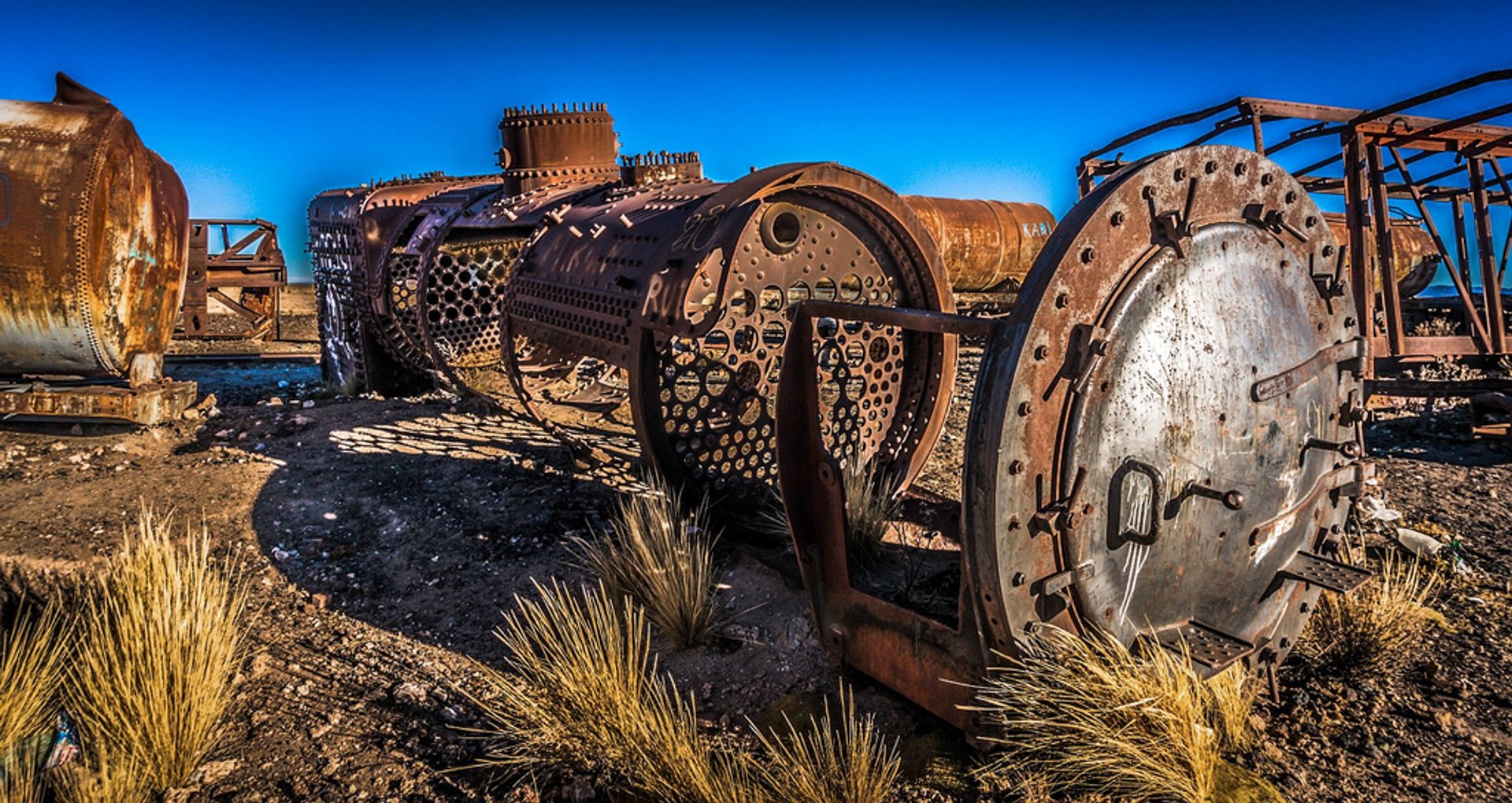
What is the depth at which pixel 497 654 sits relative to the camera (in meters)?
4.20

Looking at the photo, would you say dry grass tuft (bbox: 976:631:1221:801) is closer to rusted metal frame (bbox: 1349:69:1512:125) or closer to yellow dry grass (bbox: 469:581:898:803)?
yellow dry grass (bbox: 469:581:898:803)

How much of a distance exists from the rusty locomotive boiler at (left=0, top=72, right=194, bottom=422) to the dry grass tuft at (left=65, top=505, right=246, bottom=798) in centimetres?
421

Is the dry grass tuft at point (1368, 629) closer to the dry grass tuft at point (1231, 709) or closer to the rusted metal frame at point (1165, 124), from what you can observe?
the dry grass tuft at point (1231, 709)

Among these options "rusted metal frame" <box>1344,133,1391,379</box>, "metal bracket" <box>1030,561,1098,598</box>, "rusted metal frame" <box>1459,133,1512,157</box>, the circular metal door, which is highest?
"rusted metal frame" <box>1459,133,1512,157</box>

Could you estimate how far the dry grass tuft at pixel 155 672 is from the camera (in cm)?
321

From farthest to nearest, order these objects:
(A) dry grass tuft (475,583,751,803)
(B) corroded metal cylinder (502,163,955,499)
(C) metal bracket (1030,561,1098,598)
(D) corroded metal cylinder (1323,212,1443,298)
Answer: (D) corroded metal cylinder (1323,212,1443,298) → (B) corroded metal cylinder (502,163,955,499) → (A) dry grass tuft (475,583,751,803) → (C) metal bracket (1030,561,1098,598)

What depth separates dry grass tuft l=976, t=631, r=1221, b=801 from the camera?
266 centimetres

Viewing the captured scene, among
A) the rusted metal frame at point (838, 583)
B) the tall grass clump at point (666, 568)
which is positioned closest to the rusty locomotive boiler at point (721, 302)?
the tall grass clump at point (666, 568)

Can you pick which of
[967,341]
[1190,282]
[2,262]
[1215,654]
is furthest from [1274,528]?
[967,341]

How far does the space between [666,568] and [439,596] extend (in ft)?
4.71

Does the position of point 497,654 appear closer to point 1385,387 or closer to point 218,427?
point 218,427

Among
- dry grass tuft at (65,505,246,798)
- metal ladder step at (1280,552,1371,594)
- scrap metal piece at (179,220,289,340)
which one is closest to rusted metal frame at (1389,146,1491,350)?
metal ladder step at (1280,552,1371,594)

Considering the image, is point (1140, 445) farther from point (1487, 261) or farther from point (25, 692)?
point (1487, 261)

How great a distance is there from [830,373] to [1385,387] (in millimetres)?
6105
